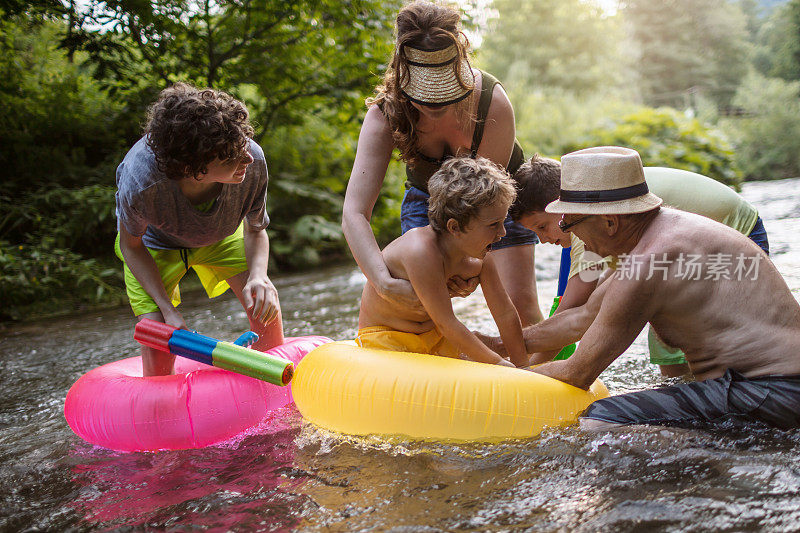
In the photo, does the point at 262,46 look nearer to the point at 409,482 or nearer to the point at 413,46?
the point at 413,46

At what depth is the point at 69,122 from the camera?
A: 8.57m

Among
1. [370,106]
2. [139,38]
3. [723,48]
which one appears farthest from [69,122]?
[723,48]

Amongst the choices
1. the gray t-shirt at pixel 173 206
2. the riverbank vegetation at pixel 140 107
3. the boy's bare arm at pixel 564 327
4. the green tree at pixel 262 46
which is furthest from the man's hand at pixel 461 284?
the green tree at pixel 262 46

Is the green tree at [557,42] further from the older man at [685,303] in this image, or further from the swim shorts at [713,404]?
the swim shorts at [713,404]

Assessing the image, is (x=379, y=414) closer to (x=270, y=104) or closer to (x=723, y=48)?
(x=270, y=104)

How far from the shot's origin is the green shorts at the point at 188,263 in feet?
11.1

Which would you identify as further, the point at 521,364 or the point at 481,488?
the point at 521,364

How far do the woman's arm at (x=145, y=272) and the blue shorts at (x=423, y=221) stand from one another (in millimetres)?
1201

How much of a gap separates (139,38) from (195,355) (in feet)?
20.0

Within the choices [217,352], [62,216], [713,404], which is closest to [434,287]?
[217,352]

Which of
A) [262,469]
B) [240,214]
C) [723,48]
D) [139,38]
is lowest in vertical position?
[262,469]

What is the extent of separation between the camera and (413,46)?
280 cm

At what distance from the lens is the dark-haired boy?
3176 mm

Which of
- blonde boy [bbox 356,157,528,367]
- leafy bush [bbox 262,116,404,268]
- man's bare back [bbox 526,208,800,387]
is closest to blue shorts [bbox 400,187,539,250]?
blonde boy [bbox 356,157,528,367]
